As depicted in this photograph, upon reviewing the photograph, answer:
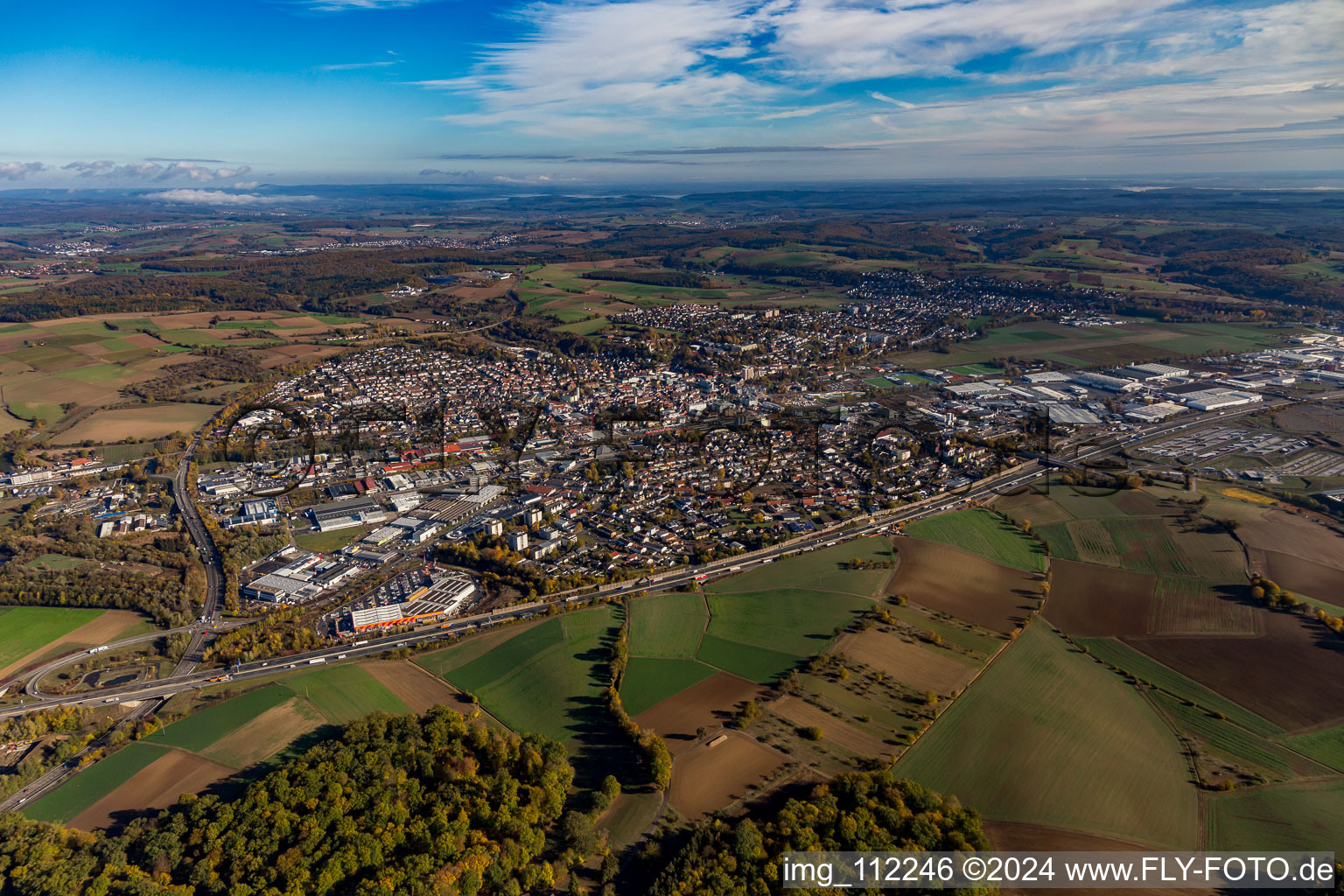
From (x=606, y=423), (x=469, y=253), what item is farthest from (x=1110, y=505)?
(x=469, y=253)

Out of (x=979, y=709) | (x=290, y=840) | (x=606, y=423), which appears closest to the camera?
(x=290, y=840)

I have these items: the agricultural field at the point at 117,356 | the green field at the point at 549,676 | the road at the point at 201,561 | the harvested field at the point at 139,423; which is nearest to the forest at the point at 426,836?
the green field at the point at 549,676

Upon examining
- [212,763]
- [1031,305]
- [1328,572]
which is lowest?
[212,763]

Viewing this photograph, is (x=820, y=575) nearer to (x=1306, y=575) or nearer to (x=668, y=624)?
(x=668, y=624)

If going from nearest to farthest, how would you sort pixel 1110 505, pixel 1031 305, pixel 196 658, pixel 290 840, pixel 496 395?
pixel 290 840
pixel 196 658
pixel 1110 505
pixel 496 395
pixel 1031 305

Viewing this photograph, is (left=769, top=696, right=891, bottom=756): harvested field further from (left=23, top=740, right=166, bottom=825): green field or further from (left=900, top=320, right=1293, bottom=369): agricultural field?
(left=900, top=320, right=1293, bottom=369): agricultural field

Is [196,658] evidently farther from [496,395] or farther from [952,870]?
[496,395]

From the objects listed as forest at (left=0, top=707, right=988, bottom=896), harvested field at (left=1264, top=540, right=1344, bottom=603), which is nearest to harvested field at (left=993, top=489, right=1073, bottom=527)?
harvested field at (left=1264, top=540, right=1344, bottom=603)

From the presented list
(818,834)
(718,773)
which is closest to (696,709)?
(718,773)
